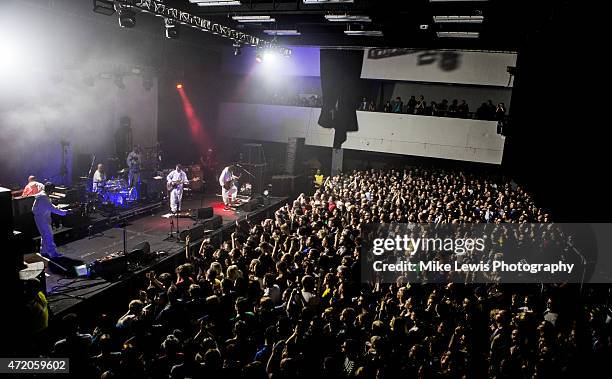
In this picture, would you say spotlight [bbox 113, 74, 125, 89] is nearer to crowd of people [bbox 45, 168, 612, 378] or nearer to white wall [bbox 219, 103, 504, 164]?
white wall [bbox 219, 103, 504, 164]

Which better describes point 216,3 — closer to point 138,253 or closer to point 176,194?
point 176,194

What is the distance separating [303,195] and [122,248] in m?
4.99

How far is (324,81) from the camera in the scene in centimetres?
1773

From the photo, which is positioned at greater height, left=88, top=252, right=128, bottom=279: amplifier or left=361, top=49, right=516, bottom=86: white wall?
left=361, top=49, right=516, bottom=86: white wall

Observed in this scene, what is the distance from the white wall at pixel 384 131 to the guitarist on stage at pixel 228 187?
5.99 m

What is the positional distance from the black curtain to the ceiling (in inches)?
32.9

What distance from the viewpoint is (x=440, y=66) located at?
51.6 ft

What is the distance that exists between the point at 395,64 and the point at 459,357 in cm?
1470

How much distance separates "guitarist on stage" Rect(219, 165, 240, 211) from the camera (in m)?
12.2

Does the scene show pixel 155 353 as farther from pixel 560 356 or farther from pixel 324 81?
pixel 324 81

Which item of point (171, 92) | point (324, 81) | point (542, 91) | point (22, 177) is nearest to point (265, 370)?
point (542, 91)

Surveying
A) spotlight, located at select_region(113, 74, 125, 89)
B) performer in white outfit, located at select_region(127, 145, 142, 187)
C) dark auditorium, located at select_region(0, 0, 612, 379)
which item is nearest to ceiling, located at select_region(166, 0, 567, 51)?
dark auditorium, located at select_region(0, 0, 612, 379)

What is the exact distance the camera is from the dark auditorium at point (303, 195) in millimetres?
3727

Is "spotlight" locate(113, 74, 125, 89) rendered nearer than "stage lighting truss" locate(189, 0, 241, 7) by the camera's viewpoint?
No
